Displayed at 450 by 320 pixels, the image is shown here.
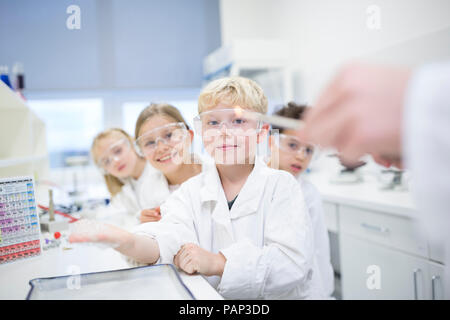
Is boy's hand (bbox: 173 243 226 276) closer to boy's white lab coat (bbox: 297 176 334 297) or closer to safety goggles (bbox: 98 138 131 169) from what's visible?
boy's white lab coat (bbox: 297 176 334 297)


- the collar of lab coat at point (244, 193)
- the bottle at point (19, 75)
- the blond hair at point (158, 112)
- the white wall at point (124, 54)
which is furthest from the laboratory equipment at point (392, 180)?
the bottle at point (19, 75)

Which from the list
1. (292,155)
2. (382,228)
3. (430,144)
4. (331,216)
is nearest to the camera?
(430,144)

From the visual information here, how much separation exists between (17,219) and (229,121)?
579mm

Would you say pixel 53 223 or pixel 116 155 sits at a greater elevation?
pixel 116 155

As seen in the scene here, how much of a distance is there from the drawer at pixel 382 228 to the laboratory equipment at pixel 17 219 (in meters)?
1.18

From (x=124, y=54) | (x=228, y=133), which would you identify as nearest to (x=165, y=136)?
(x=228, y=133)

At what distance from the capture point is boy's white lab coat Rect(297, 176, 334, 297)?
96 centimetres

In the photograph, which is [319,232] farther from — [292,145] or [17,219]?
[17,219]

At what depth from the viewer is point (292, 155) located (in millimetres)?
929

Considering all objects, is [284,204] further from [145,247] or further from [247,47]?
[247,47]

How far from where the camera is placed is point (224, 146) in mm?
744

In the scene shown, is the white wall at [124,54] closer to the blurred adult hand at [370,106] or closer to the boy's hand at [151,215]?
the boy's hand at [151,215]

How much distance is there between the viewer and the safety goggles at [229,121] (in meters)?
0.70
